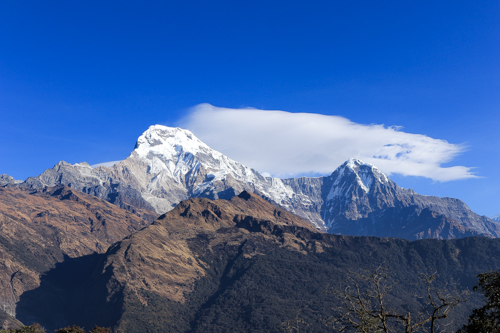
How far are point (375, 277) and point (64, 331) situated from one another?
233 ft

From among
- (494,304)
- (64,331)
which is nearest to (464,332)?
(494,304)

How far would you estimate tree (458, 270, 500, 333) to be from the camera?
40.9m

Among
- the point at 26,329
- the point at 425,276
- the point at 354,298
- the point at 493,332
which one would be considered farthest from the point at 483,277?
the point at 26,329

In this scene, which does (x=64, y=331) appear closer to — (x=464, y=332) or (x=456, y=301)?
(x=464, y=332)

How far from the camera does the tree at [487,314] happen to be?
1612 inches

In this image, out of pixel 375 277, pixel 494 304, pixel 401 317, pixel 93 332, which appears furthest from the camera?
pixel 93 332

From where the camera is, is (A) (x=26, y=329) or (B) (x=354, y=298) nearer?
(B) (x=354, y=298)

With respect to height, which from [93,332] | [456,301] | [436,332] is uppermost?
[456,301]

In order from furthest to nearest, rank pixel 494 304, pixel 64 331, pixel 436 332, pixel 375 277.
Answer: pixel 64 331 → pixel 494 304 → pixel 436 332 → pixel 375 277

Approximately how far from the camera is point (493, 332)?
1531 inches

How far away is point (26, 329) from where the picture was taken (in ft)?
309

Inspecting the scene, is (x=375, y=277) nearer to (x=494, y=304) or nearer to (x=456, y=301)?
(x=456, y=301)

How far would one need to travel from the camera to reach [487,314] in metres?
45.3

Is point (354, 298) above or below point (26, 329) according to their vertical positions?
above
